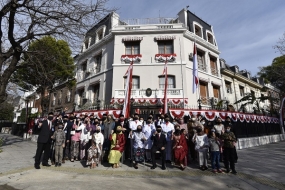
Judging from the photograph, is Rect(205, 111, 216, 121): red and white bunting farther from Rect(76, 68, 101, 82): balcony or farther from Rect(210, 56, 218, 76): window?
Rect(76, 68, 101, 82): balcony

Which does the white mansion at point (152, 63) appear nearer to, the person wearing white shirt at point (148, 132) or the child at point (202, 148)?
the person wearing white shirt at point (148, 132)

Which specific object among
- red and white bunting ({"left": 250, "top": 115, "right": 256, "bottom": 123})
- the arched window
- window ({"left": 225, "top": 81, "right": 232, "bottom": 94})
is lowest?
red and white bunting ({"left": 250, "top": 115, "right": 256, "bottom": 123})

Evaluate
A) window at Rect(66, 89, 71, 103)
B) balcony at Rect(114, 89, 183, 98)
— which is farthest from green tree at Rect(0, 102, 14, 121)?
balcony at Rect(114, 89, 183, 98)

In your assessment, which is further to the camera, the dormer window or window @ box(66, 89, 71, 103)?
window @ box(66, 89, 71, 103)

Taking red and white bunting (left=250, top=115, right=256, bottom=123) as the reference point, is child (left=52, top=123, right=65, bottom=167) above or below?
below

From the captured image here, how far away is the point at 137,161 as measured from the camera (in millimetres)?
6469

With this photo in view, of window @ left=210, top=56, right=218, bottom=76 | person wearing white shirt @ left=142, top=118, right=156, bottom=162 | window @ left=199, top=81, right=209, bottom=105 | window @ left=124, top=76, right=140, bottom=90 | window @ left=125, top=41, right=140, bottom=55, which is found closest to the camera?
person wearing white shirt @ left=142, top=118, right=156, bottom=162

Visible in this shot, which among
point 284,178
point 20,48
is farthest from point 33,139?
point 284,178

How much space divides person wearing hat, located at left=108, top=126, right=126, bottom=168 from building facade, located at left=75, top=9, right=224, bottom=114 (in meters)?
6.91

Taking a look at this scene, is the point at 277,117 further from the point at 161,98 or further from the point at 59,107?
the point at 59,107

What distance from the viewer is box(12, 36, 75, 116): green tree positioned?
9515 millimetres

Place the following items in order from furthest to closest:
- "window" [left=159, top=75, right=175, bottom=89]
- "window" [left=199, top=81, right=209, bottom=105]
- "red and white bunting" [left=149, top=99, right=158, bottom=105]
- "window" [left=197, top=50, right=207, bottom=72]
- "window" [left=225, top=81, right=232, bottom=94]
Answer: "window" [left=225, top=81, right=232, bottom=94] → "window" [left=197, top=50, right=207, bottom=72] → "window" [left=199, top=81, right=209, bottom=105] → "window" [left=159, top=75, right=175, bottom=89] → "red and white bunting" [left=149, top=99, right=158, bottom=105]

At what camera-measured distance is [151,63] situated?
1559cm

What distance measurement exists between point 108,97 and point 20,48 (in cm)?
811
